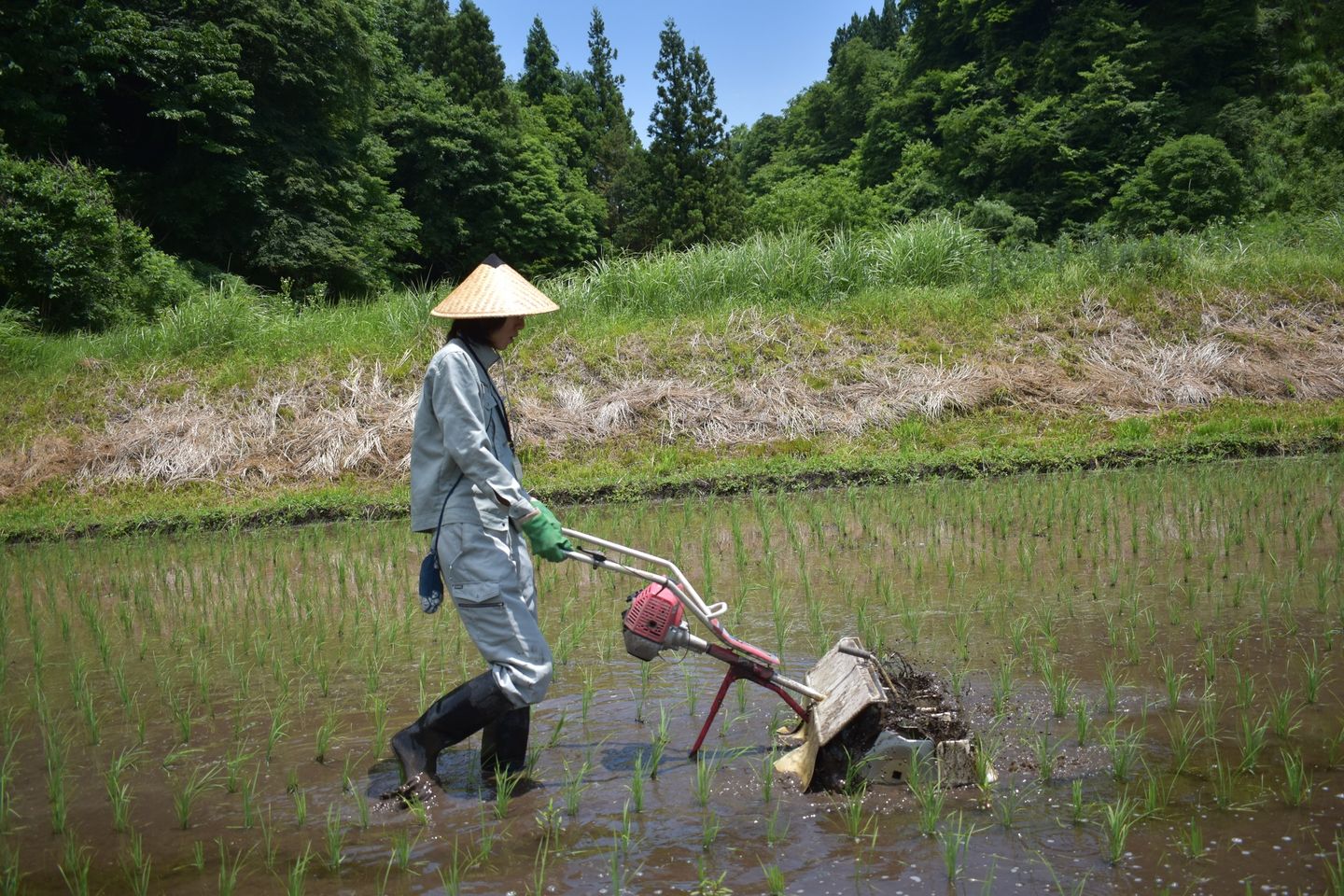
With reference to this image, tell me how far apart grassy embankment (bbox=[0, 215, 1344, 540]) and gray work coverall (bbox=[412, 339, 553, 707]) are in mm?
5669

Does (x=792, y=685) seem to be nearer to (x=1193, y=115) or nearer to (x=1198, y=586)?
(x=1198, y=586)

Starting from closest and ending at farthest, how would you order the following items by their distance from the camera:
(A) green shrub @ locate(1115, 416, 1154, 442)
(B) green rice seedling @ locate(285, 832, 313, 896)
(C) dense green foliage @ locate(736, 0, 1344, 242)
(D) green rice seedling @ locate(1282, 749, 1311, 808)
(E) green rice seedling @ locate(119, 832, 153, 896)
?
(B) green rice seedling @ locate(285, 832, 313, 896), (E) green rice seedling @ locate(119, 832, 153, 896), (D) green rice seedling @ locate(1282, 749, 1311, 808), (A) green shrub @ locate(1115, 416, 1154, 442), (C) dense green foliage @ locate(736, 0, 1344, 242)

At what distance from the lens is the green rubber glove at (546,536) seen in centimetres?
315

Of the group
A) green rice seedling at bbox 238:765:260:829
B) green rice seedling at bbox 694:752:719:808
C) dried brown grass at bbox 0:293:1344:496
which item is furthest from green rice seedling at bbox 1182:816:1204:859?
dried brown grass at bbox 0:293:1344:496

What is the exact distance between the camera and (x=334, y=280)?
2408 centimetres

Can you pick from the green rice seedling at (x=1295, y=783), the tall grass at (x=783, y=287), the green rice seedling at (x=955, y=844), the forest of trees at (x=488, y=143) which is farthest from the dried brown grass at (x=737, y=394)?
the green rice seedling at (x=955, y=844)

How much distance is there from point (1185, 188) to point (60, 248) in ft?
72.5

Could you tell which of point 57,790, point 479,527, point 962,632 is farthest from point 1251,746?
point 57,790

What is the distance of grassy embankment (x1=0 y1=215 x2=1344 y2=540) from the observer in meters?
9.45

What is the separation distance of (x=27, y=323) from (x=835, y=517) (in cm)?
1282

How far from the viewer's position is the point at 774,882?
101 inches

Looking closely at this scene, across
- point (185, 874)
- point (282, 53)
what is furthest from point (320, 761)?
point (282, 53)

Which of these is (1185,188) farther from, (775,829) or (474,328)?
(775,829)

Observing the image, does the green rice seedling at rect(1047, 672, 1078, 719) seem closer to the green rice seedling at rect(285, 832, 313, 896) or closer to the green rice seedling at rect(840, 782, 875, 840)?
the green rice seedling at rect(840, 782, 875, 840)
